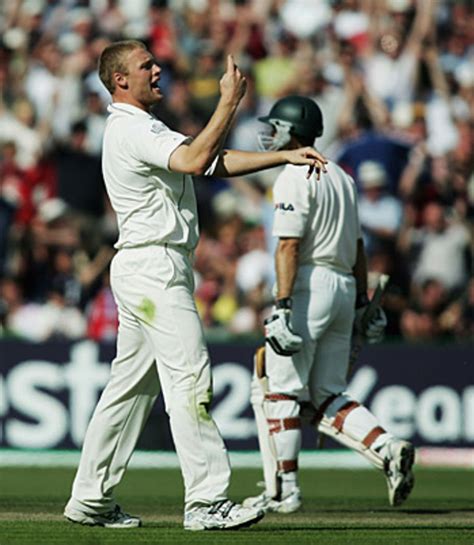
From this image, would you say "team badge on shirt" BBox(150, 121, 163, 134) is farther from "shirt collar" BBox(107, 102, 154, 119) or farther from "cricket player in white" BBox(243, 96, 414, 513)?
"cricket player in white" BBox(243, 96, 414, 513)

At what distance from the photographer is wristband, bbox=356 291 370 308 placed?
9453 mm

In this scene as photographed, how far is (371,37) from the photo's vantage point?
55.2ft

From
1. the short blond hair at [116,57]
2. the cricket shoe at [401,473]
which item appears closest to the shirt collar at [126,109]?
the short blond hair at [116,57]

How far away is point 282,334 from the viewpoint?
8555 millimetres

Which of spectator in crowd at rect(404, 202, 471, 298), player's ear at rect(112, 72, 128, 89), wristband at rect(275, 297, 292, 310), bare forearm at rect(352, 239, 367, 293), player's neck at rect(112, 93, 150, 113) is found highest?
player's ear at rect(112, 72, 128, 89)

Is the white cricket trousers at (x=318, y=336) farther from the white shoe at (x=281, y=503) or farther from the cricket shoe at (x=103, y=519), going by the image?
the cricket shoe at (x=103, y=519)

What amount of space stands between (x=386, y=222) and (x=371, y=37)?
10.6 feet

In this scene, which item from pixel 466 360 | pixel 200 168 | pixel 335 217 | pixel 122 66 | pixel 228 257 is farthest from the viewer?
pixel 228 257

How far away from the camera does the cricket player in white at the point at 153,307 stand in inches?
284

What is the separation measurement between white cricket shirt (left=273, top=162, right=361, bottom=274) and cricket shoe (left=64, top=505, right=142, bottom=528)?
1904mm

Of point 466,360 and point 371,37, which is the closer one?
point 466,360

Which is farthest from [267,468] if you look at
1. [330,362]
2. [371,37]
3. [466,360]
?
[371,37]

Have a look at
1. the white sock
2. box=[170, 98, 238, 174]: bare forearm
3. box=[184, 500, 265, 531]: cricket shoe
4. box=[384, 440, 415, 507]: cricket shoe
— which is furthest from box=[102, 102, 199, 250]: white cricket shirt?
the white sock

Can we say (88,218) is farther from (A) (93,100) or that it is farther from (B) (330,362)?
(B) (330,362)
